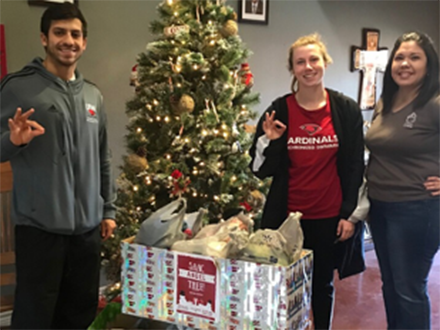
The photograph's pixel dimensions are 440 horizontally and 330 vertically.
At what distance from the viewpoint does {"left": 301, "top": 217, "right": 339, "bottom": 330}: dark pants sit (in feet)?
5.99

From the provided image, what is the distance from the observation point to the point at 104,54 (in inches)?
107

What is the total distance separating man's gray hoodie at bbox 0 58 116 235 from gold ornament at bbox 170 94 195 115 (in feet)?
2.03

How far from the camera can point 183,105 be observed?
221 cm

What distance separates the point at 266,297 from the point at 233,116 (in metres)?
1.41

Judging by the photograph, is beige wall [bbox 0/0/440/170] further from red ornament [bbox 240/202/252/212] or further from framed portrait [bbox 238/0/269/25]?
red ornament [bbox 240/202/252/212]

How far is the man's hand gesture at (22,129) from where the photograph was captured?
4.78 feet

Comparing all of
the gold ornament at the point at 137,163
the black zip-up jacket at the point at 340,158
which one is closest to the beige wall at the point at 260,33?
the gold ornament at the point at 137,163

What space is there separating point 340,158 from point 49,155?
1123 mm

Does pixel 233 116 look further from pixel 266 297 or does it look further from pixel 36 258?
pixel 266 297

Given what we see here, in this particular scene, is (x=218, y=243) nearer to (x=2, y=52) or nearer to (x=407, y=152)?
(x=407, y=152)

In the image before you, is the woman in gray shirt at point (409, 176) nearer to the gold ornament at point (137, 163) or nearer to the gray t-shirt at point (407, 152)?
the gray t-shirt at point (407, 152)

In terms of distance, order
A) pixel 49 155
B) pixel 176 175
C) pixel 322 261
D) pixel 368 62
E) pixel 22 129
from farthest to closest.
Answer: pixel 368 62 < pixel 176 175 < pixel 322 261 < pixel 49 155 < pixel 22 129

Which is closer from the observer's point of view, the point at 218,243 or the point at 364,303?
the point at 218,243

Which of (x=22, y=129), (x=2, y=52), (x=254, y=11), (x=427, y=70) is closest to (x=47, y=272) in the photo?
(x=22, y=129)
